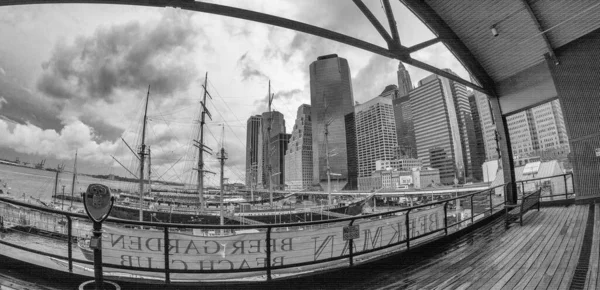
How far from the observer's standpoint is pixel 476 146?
513 feet

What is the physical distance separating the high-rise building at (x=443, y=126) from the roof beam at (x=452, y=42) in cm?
14837

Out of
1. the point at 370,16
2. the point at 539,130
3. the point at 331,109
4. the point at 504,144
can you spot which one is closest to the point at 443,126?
the point at 539,130

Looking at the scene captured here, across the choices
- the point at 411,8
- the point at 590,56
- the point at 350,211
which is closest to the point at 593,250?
the point at 411,8

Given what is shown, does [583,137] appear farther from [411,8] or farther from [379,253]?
[379,253]

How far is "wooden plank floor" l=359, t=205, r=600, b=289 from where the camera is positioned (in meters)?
A: 3.28

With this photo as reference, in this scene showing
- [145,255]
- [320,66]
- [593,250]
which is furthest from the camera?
[320,66]

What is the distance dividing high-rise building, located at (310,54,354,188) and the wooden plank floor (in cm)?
12662

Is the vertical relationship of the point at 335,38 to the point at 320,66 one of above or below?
below

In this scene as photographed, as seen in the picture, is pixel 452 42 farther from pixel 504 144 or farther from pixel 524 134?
pixel 524 134

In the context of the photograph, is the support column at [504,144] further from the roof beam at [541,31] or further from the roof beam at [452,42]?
the roof beam at [541,31]

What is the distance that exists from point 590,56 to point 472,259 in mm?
10377

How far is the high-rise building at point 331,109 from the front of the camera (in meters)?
138

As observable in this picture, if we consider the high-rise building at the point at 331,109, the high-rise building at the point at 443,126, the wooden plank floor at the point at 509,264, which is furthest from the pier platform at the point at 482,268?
the high-rise building at the point at 443,126

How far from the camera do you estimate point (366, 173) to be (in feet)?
589
